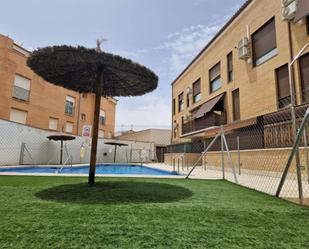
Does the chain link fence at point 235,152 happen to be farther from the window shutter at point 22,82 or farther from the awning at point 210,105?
the window shutter at point 22,82

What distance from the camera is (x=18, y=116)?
20.3 m

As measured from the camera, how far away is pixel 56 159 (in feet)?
65.8

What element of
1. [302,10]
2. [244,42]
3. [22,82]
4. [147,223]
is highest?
[244,42]

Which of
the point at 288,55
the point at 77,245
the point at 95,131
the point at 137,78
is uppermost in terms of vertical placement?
the point at 288,55

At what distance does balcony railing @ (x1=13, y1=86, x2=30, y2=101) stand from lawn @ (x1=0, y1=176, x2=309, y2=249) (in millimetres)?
18937

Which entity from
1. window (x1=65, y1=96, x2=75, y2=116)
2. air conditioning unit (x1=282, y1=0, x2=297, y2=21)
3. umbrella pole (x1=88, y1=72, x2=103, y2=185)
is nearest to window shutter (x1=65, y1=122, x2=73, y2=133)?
window (x1=65, y1=96, x2=75, y2=116)

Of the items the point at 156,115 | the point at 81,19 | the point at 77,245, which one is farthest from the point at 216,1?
the point at 156,115

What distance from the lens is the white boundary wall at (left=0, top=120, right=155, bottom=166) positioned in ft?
49.3

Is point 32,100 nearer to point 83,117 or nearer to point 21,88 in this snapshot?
point 21,88

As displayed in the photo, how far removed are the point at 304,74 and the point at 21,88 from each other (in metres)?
22.1

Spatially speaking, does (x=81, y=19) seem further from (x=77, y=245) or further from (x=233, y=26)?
(x=233, y=26)

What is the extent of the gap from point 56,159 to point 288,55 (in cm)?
1929

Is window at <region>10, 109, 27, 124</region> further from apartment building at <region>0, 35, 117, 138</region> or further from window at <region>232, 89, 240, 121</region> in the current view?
window at <region>232, 89, 240, 121</region>

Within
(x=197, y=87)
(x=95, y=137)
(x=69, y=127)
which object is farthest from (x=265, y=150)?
(x=69, y=127)
